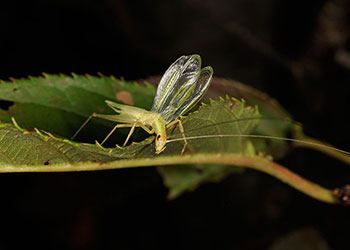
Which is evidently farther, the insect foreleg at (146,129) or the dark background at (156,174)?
the dark background at (156,174)

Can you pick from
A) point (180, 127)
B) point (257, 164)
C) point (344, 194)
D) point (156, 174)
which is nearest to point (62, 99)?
point (180, 127)

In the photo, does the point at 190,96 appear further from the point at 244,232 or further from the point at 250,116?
the point at 244,232

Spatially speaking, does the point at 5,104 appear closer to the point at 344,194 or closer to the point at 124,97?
the point at 124,97

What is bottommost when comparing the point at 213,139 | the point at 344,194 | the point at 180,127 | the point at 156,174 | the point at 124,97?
the point at 156,174

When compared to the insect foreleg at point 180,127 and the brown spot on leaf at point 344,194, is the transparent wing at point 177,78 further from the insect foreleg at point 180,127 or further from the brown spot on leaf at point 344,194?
the brown spot on leaf at point 344,194

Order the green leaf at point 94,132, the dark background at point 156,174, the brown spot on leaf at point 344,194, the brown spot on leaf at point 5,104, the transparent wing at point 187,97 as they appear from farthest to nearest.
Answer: the dark background at point 156,174
the transparent wing at point 187,97
the brown spot on leaf at point 344,194
the brown spot on leaf at point 5,104
the green leaf at point 94,132

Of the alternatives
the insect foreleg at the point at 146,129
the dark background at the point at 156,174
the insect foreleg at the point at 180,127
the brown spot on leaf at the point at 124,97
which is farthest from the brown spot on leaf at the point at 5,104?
the dark background at the point at 156,174

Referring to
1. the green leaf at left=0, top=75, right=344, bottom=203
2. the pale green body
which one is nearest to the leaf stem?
the green leaf at left=0, top=75, right=344, bottom=203

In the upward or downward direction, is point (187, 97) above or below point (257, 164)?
above
